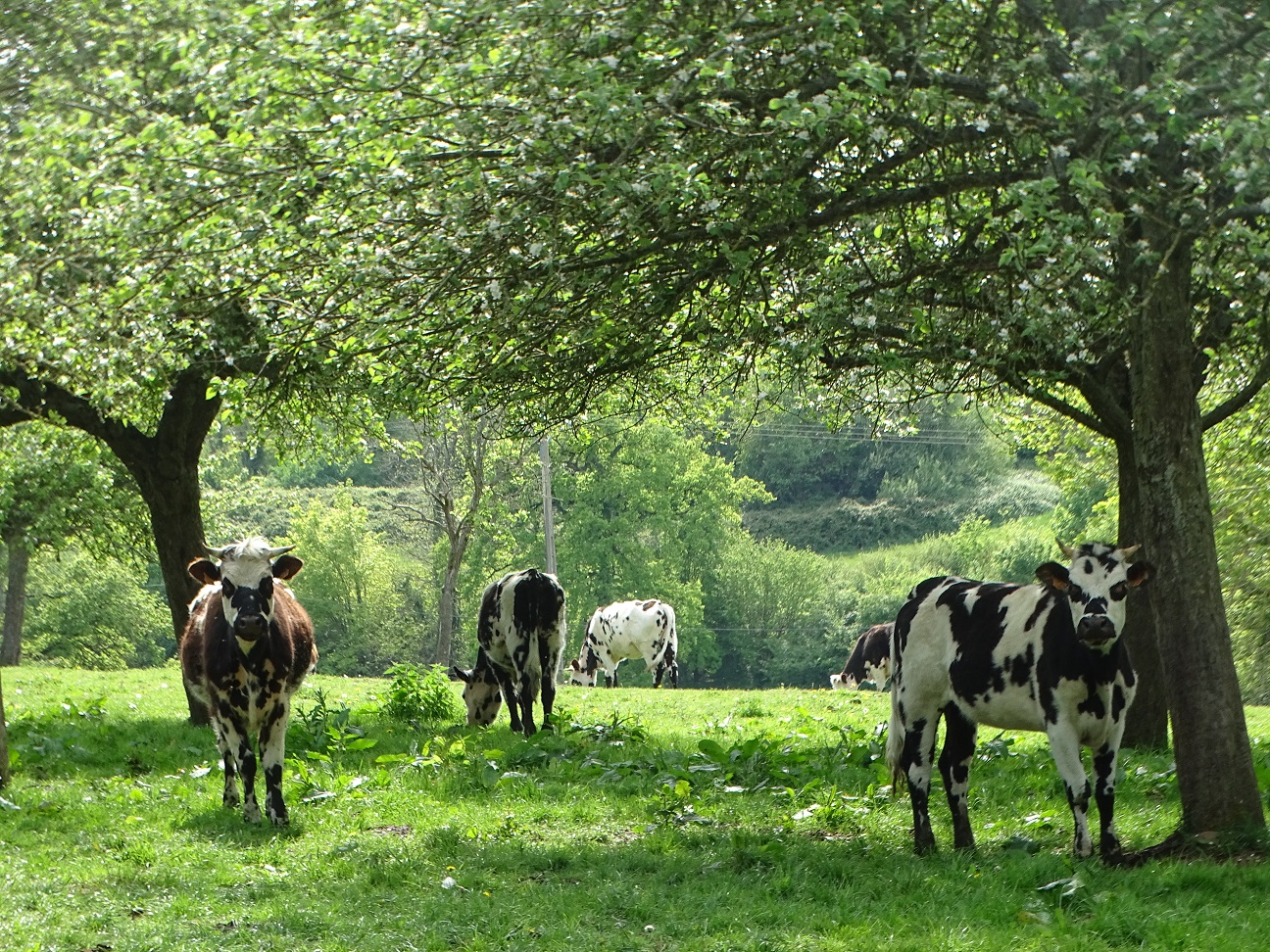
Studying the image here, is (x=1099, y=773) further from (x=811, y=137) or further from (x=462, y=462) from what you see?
(x=462, y=462)

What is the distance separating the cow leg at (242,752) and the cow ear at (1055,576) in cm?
732

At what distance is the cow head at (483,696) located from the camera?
60.0 feet

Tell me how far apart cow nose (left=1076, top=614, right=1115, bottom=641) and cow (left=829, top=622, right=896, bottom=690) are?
25.6 meters

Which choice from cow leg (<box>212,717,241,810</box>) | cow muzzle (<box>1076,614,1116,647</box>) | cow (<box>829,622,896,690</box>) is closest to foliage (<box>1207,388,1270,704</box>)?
cow muzzle (<box>1076,614,1116,647</box>)

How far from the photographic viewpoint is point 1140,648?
46.0 ft

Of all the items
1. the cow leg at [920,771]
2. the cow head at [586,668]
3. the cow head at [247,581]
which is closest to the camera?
the cow leg at [920,771]

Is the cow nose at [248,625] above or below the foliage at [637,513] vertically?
below

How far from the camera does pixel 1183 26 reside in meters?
8.48

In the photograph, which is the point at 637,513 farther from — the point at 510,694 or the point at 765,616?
the point at 510,694

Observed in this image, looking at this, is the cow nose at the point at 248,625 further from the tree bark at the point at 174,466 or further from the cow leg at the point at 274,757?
the tree bark at the point at 174,466

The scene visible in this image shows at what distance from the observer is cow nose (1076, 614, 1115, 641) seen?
30.3 feet

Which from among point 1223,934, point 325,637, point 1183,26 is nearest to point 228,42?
point 1183,26

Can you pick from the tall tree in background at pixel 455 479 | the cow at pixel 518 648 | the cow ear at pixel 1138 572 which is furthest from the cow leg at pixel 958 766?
the tall tree in background at pixel 455 479

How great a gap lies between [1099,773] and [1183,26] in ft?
17.3
